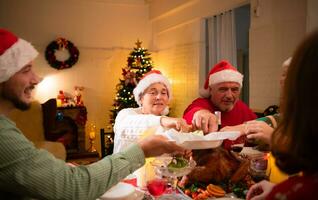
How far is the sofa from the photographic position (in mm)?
4965

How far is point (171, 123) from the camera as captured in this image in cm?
202

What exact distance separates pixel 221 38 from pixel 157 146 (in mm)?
3883

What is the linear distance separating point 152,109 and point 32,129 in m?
3.21

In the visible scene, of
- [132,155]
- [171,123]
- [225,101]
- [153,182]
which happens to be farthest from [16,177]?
[225,101]

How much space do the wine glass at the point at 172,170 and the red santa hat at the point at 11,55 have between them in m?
0.78

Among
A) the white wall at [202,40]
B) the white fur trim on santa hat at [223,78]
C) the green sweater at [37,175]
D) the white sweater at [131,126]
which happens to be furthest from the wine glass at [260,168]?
the white wall at [202,40]

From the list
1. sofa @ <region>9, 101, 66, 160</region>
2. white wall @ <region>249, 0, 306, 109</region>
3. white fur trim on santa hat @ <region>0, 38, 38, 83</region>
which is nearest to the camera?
white fur trim on santa hat @ <region>0, 38, 38, 83</region>

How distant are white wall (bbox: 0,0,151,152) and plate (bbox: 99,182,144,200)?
17.4 ft

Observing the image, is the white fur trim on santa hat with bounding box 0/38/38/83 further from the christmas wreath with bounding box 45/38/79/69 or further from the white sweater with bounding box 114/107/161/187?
the christmas wreath with bounding box 45/38/79/69

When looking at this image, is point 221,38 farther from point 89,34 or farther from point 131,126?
point 131,126

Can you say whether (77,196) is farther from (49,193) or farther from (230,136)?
(230,136)

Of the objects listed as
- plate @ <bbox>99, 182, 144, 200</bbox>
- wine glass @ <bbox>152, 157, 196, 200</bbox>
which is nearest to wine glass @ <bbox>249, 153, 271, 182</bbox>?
wine glass @ <bbox>152, 157, 196, 200</bbox>

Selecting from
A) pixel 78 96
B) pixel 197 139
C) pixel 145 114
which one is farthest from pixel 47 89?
pixel 197 139

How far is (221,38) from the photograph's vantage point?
4.95 m
